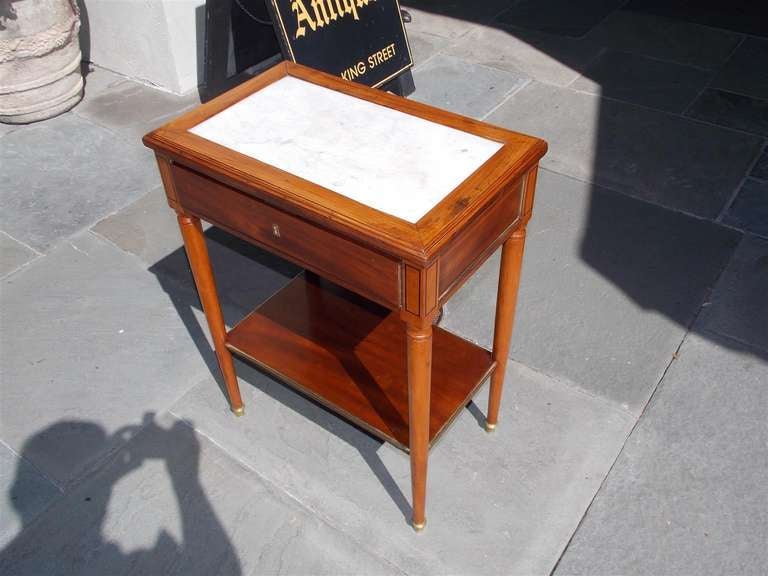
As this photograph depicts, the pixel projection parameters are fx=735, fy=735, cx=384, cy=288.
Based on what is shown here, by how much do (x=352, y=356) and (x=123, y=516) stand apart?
87 cm

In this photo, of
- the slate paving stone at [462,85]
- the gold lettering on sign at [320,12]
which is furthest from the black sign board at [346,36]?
the slate paving stone at [462,85]

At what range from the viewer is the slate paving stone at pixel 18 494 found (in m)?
2.28

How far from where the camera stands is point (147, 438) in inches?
99.6

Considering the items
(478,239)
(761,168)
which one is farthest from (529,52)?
(478,239)

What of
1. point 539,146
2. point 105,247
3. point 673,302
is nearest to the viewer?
point 539,146

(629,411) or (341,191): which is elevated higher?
(341,191)

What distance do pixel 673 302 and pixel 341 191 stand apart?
6.24 ft

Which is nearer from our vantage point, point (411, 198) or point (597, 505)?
point (411, 198)

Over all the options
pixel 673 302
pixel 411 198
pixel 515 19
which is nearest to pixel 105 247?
pixel 411 198

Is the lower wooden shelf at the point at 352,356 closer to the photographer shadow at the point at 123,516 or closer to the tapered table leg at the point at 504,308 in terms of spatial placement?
the tapered table leg at the point at 504,308

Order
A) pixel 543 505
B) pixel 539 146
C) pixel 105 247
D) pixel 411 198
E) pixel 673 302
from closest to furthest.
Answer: pixel 411 198
pixel 539 146
pixel 543 505
pixel 673 302
pixel 105 247

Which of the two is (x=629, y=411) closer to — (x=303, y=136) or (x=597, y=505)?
(x=597, y=505)

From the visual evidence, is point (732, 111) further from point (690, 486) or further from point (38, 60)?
point (38, 60)

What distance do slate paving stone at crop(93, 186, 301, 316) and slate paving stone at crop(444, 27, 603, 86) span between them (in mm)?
2372
